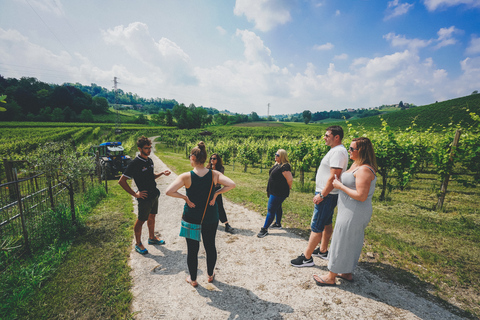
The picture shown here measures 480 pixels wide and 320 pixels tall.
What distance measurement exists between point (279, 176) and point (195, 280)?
2.36 meters

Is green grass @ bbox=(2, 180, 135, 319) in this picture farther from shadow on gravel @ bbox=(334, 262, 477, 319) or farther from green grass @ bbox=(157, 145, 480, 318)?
green grass @ bbox=(157, 145, 480, 318)

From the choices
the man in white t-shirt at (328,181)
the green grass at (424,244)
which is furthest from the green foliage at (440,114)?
the man in white t-shirt at (328,181)

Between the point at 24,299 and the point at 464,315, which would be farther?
the point at 24,299

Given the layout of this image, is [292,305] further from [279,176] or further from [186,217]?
[279,176]

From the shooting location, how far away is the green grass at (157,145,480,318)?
2.88m

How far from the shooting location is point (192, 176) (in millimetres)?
2463

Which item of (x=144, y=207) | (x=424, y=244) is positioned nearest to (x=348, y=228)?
(x=424, y=244)

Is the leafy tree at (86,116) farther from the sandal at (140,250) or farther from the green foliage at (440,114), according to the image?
the green foliage at (440,114)

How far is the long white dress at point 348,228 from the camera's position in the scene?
254 cm

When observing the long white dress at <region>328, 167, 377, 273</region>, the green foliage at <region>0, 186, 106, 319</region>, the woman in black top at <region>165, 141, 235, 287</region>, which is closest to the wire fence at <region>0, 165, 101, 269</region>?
the green foliage at <region>0, 186, 106, 319</region>

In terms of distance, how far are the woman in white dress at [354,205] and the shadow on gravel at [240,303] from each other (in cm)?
99

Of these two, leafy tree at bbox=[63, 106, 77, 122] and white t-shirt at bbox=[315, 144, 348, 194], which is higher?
leafy tree at bbox=[63, 106, 77, 122]

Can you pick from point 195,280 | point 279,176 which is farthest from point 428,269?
point 195,280

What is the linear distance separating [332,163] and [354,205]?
0.63 m
